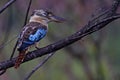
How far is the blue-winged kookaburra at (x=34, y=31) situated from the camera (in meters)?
3.59

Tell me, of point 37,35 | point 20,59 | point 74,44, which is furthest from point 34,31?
point 74,44

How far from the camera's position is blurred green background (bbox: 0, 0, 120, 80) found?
6.32m

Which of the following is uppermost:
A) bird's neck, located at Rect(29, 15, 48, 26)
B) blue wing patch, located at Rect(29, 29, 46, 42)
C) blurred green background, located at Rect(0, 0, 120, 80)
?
blue wing patch, located at Rect(29, 29, 46, 42)

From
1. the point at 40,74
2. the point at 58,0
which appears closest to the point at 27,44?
the point at 58,0

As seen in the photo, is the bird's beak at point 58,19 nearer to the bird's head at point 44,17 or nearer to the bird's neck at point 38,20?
the bird's head at point 44,17

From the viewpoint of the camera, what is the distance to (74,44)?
673cm

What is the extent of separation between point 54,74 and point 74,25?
9.63ft

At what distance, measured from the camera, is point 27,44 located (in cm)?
363

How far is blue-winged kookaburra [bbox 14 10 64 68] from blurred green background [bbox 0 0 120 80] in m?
0.51

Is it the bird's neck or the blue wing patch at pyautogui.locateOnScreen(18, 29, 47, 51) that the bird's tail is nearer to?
the blue wing patch at pyautogui.locateOnScreen(18, 29, 47, 51)

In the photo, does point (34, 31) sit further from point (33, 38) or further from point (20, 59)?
point (20, 59)

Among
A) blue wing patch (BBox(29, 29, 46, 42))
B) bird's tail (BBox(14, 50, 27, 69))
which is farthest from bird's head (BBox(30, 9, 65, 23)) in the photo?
bird's tail (BBox(14, 50, 27, 69))

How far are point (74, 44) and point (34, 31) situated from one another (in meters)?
2.98

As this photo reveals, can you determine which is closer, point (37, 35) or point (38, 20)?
point (37, 35)
